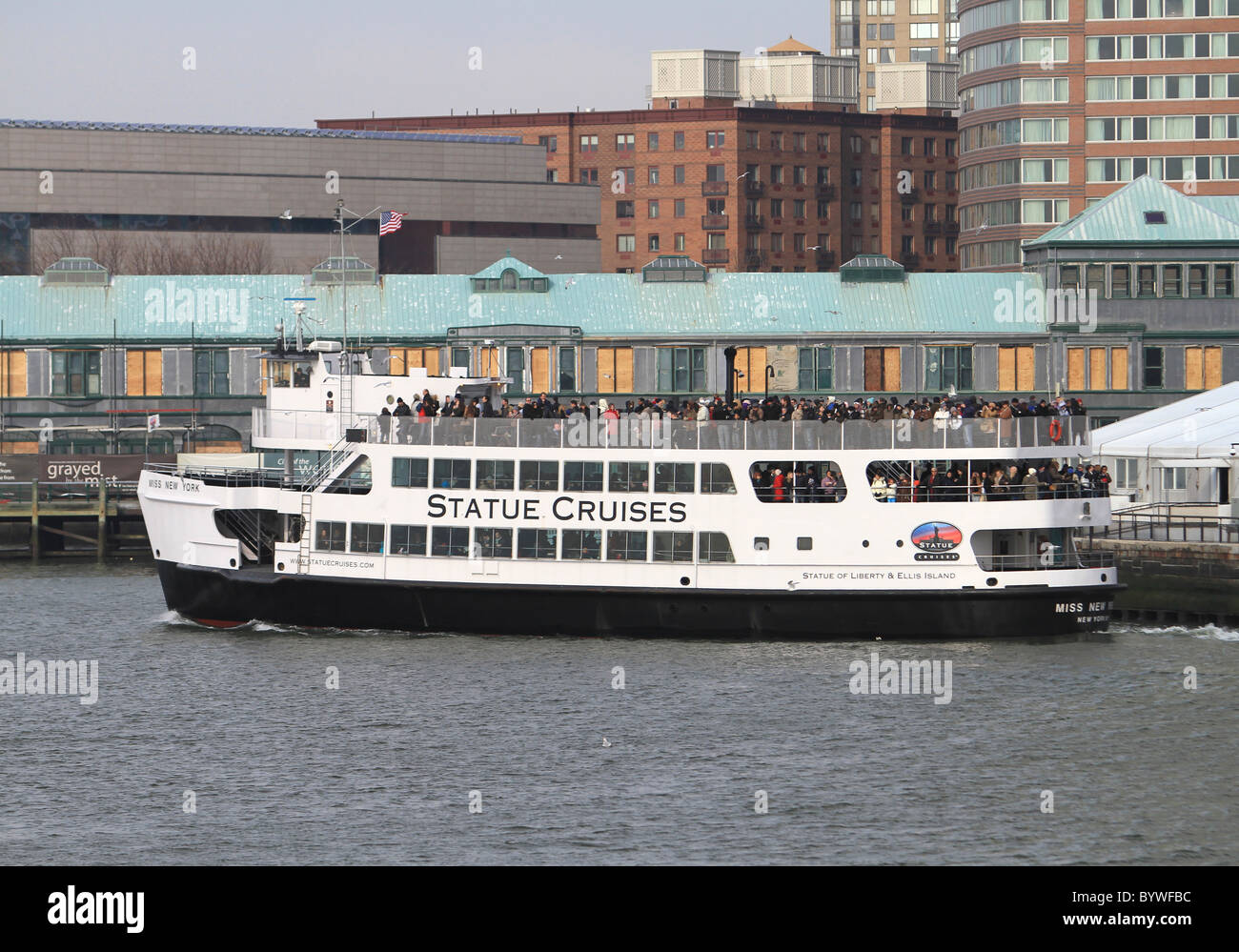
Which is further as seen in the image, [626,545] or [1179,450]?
[1179,450]

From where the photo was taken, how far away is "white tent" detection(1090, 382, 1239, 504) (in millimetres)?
67938

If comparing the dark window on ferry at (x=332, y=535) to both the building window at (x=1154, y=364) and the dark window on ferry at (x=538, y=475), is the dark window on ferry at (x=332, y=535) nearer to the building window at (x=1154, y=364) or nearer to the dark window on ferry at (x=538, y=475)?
the dark window on ferry at (x=538, y=475)

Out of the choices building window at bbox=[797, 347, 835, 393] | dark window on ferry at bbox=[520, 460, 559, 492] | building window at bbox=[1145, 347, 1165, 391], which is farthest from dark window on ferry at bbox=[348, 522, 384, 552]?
building window at bbox=[1145, 347, 1165, 391]

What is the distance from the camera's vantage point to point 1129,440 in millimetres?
70375

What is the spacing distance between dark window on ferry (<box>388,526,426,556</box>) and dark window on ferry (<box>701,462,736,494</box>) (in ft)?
25.7

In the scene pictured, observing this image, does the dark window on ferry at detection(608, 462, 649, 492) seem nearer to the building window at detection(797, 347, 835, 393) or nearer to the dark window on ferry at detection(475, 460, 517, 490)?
the dark window on ferry at detection(475, 460, 517, 490)

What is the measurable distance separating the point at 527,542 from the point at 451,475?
9.61 ft

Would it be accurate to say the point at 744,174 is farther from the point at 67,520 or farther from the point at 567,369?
the point at 67,520

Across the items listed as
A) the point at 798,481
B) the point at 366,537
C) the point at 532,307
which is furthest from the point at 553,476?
the point at 532,307

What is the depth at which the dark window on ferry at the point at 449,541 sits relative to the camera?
56.2 meters

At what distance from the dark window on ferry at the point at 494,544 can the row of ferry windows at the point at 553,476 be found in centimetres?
128

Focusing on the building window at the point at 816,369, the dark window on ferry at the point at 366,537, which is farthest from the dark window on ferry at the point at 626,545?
the building window at the point at 816,369

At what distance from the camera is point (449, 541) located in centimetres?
5625

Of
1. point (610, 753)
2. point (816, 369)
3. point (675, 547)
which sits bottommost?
point (610, 753)
